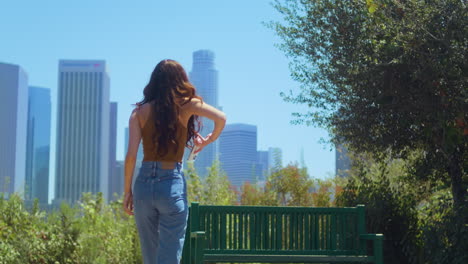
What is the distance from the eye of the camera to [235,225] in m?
5.72

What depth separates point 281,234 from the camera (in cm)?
567

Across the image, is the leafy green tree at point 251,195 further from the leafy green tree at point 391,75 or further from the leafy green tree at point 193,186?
the leafy green tree at point 391,75

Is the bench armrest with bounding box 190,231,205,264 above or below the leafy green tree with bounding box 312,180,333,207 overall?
below

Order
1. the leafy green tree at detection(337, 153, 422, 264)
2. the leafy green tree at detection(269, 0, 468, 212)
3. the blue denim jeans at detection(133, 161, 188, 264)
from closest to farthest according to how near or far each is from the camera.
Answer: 1. the blue denim jeans at detection(133, 161, 188, 264)
2. the leafy green tree at detection(269, 0, 468, 212)
3. the leafy green tree at detection(337, 153, 422, 264)

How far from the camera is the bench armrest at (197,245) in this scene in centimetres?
523

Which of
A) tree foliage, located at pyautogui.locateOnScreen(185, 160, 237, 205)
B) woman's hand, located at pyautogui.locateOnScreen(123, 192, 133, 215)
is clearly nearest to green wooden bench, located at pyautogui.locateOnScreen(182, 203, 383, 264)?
woman's hand, located at pyautogui.locateOnScreen(123, 192, 133, 215)

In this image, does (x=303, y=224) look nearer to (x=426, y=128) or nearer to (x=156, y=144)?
(x=426, y=128)

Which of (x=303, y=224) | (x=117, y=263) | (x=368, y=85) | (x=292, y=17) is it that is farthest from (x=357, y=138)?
(x=117, y=263)

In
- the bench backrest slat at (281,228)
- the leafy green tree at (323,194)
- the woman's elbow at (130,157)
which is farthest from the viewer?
the leafy green tree at (323,194)

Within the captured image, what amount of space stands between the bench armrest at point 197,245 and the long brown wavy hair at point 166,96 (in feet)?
7.93

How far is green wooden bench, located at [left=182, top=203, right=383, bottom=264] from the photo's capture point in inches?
219

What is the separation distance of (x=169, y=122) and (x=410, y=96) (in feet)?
9.29

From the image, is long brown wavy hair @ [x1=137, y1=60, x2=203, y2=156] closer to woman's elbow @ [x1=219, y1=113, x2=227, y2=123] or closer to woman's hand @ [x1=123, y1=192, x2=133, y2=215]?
woman's elbow @ [x1=219, y1=113, x2=227, y2=123]

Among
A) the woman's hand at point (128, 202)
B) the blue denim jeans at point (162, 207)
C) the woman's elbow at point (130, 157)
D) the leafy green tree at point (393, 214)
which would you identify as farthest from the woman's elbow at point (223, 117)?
the leafy green tree at point (393, 214)
